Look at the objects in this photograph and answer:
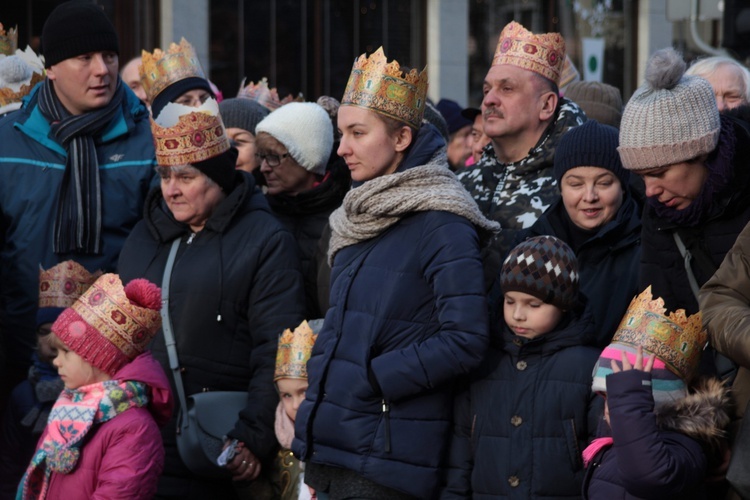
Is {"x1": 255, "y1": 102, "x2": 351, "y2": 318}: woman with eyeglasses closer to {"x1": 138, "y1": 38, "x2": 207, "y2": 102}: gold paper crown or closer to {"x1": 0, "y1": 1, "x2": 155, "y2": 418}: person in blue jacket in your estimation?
{"x1": 0, "y1": 1, "x2": 155, "y2": 418}: person in blue jacket

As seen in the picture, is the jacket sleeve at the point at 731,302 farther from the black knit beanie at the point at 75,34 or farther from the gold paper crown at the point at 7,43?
the gold paper crown at the point at 7,43

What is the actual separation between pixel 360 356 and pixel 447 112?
15.1 ft

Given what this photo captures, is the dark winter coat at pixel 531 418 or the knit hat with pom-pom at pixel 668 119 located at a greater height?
the knit hat with pom-pom at pixel 668 119

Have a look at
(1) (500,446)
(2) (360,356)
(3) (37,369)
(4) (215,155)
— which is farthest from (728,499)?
(3) (37,369)

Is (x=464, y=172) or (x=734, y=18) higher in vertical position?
(x=734, y=18)

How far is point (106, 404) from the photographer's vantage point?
16.6 ft

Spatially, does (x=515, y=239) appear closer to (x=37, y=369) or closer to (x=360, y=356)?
(x=360, y=356)

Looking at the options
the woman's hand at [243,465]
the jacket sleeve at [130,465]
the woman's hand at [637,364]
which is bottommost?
the woman's hand at [243,465]

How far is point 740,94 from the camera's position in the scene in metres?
6.31

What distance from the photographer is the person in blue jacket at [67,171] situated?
20.1 ft

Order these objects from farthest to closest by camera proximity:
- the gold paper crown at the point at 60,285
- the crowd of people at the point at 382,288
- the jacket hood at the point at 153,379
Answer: the gold paper crown at the point at 60,285
the jacket hood at the point at 153,379
the crowd of people at the point at 382,288

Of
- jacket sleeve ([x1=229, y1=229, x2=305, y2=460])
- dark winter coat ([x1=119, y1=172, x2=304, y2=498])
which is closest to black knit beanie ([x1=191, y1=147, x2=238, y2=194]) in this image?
dark winter coat ([x1=119, y1=172, x2=304, y2=498])

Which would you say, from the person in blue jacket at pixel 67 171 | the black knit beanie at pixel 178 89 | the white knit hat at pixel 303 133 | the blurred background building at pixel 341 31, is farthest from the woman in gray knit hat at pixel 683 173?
the blurred background building at pixel 341 31

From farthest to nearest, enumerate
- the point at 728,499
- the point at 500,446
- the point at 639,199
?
the point at 639,199 < the point at 500,446 < the point at 728,499
